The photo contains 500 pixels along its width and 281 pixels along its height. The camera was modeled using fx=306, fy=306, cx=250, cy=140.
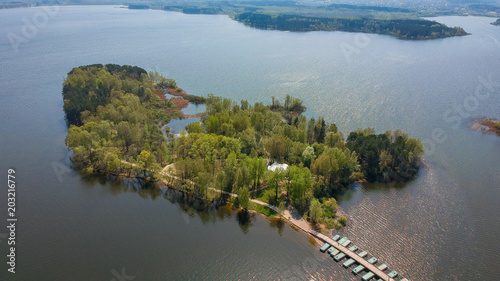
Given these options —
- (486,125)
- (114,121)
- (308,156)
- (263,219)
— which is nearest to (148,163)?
(114,121)

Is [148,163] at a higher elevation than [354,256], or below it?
higher

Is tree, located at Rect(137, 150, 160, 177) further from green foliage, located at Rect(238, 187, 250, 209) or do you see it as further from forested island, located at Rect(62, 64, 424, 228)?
green foliage, located at Rect(238, 187, 250, 209)

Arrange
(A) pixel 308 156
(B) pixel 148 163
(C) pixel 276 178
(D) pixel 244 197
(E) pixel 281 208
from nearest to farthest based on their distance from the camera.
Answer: (E) pixel 281 208
(D) pixel 244 197
(C) pixel 276 178
(B) pixel 148 163
(A) pixel 308 156

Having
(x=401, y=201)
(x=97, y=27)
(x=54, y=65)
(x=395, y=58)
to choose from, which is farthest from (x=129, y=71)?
(x=97, y=27)

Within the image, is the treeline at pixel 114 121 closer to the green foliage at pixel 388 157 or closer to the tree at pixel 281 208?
the tree at pixel 281 208

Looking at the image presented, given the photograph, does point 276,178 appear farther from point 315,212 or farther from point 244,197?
point 315,212

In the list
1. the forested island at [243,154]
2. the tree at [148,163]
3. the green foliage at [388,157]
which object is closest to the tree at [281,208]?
the forested island at [243,154]
